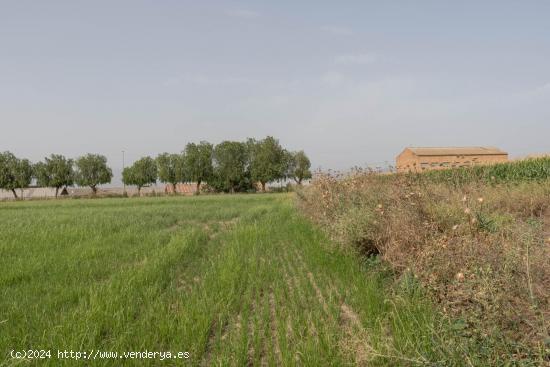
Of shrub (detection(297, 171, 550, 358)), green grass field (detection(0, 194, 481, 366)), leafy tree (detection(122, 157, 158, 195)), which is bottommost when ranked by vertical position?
green grass field (detection(0, 194, 481, 366))

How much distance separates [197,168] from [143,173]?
52.2 feet

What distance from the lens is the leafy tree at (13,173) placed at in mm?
78062

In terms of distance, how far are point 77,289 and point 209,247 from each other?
14.7ft

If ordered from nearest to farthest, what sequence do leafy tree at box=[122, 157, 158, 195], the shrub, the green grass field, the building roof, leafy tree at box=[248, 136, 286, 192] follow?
1. the shrub
2. the green grass field
3. the building roof
4. leafy tree at box=[248, 136, 286, 192]
5. leafy tree at box=[122, 157, 158, 195]

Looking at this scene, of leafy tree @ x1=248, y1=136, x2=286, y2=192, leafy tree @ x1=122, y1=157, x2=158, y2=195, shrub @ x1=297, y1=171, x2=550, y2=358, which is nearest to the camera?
shrub @ x1=297, y1=171, x2=550, y2=358

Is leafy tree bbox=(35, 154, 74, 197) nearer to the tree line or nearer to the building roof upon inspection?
the tree line

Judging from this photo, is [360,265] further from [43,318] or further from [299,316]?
[43,318]

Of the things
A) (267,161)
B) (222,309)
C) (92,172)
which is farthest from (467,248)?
(92,172)

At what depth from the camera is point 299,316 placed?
13.8 feet

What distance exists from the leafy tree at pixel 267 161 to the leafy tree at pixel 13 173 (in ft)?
169

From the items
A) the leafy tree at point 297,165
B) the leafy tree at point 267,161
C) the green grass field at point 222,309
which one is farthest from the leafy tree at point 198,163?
the green grass field at point 222,309

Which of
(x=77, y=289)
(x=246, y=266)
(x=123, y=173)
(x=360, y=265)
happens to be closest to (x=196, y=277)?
(x=246, y=266)

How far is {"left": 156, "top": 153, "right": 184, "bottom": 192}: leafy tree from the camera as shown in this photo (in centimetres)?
7894

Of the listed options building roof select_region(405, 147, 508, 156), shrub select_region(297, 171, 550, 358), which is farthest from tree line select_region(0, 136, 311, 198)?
shrub select_region(297, 171, 550, 358)
